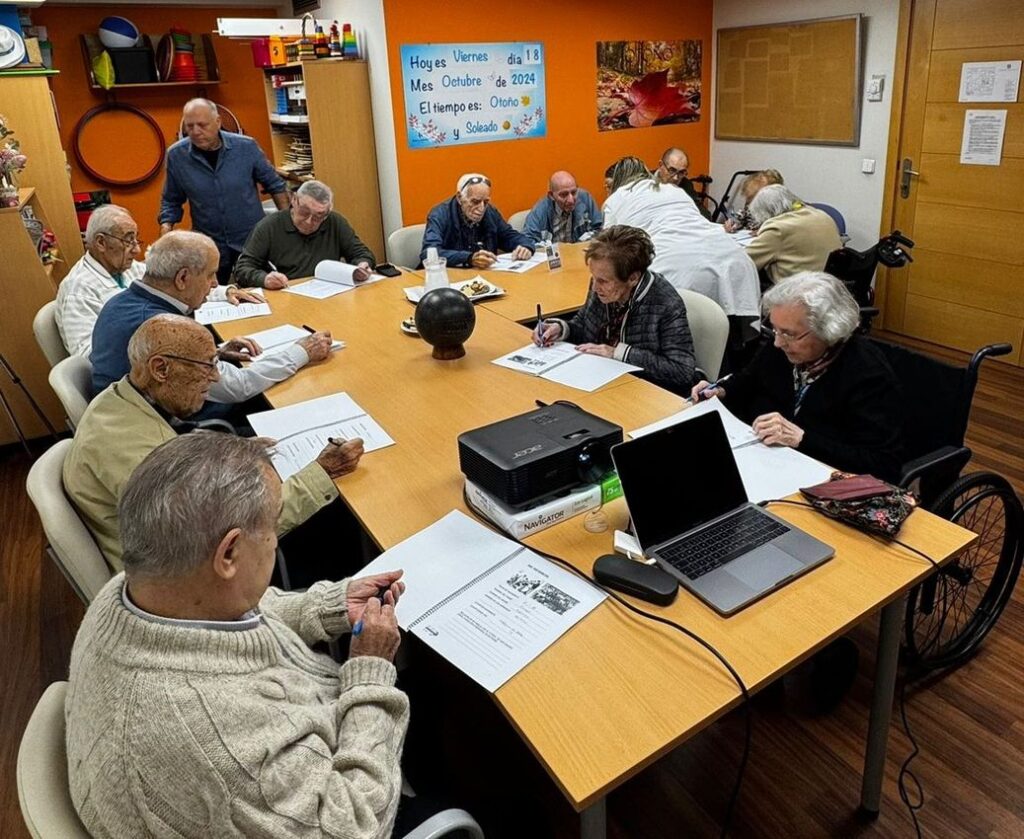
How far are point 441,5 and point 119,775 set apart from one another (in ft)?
17.1

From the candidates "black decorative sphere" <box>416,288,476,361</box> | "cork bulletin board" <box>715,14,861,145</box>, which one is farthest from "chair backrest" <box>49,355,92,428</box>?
"cork bulletin board" <box>715,14,861,145</box>

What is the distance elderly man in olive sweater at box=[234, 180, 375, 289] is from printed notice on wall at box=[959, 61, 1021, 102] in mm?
3617

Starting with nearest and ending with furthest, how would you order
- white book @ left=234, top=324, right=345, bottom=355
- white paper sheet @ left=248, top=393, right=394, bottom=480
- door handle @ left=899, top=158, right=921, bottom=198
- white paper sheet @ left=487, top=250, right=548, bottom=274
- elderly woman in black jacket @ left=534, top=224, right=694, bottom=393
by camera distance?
white paper sheet @ left=248, top=393, right=394, bottom=480 → elderly woman in black jacket @ left=534, top=224, right=694, bottom=393 → white book @ left=234, top=324, right=345, bottom=355 → white paper sheet @ left=487, top=250, right=548, bottom=274 → door handle @ left=899, top=158, right=921, bottom=198

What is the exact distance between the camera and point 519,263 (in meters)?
4.08

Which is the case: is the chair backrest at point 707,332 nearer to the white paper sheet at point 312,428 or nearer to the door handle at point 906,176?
the white paper sheet at point 312,428

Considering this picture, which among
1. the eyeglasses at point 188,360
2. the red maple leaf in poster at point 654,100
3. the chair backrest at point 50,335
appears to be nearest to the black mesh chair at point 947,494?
the eyeglasses at point 188,360

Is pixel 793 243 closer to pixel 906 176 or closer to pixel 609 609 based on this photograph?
pixel 906 176

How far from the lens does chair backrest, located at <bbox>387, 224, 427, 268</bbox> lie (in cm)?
441

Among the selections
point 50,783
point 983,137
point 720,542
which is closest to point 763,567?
point 720,542

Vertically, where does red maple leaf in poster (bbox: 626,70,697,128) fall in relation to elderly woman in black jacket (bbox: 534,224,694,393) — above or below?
above

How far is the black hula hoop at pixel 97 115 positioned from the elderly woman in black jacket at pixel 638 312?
15.2 ft

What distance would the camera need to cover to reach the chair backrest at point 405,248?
14.5 ft

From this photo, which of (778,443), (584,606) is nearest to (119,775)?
(584,606)

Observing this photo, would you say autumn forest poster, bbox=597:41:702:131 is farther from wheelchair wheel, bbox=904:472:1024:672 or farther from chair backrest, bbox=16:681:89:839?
chair backrest, bbox=16:681:89:839
